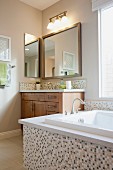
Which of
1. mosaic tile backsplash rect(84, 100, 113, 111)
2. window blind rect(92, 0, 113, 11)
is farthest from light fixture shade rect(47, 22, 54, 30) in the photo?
mosaic tile backsplash rect(84, 100, 113, 111)

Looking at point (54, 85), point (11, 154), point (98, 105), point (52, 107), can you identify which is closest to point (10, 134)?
point (11, 154)

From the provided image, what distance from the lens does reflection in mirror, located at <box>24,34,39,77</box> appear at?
3766 mm

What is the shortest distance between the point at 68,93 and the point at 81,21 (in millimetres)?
1413

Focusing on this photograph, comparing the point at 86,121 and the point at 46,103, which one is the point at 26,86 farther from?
the point at 86,121

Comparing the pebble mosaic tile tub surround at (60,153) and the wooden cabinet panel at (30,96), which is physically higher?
the wooden cabinet panel at (30,96)

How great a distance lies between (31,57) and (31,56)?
0.02 meters

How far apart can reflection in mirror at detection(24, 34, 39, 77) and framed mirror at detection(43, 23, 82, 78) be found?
0.63 ft

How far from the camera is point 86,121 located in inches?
93.8

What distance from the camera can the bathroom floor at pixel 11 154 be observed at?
202 centimetres

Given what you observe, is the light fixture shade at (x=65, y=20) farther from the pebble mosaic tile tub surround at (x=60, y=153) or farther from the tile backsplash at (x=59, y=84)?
the pebble mosaic tile tub surround at (x=60, y=153)

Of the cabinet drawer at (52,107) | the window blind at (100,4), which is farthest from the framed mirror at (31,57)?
the window blind at (100,4)

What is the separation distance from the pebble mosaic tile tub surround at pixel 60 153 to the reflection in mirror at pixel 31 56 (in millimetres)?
2160

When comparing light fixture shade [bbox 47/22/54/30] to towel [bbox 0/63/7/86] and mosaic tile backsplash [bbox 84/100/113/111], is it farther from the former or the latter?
mosaic tile backsplash [bbox 84/100/113/111]

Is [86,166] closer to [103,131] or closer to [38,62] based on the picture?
[103,131]
